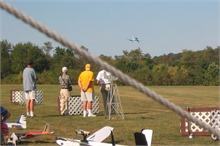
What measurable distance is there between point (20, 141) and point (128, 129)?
2897 millimetres

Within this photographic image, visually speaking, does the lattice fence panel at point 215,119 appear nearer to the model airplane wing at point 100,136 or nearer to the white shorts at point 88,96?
the model airplane wing at point 100,136

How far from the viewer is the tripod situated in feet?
46.5

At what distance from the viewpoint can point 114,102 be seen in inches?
575

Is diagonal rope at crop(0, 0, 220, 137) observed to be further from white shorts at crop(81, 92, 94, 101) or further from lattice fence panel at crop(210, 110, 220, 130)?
white shorts at crop(81, 92, 94, 101)

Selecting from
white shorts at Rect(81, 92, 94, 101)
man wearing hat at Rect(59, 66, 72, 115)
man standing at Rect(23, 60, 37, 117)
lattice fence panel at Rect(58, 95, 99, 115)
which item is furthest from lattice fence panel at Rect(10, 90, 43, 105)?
man standing at Rect(23, 60, 37, 117)

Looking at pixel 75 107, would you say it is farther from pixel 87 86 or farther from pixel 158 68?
pixel 158 68

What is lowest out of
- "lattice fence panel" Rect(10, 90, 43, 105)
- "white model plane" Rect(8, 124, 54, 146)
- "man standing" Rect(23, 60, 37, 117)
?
"white model plane" Rect(8, 124, 54, 146)

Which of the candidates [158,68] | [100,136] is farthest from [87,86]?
[158,68]

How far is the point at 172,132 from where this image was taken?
34.5ft

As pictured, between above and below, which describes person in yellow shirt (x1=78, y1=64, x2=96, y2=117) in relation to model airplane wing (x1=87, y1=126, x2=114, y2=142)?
above

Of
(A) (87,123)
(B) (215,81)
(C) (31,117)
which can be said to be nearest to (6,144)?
(A) (87,123)

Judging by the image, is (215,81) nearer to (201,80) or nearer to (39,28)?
(201,80)

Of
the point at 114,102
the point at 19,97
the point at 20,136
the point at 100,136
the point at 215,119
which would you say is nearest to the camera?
the point at 100,136

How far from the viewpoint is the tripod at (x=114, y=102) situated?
46.5 ft
